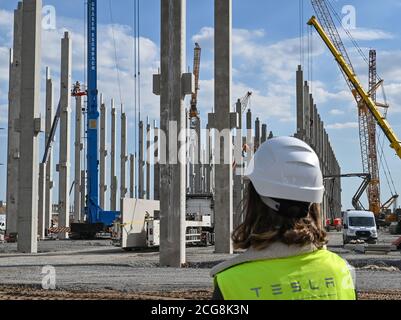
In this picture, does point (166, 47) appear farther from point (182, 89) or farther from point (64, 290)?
point (64, 290)

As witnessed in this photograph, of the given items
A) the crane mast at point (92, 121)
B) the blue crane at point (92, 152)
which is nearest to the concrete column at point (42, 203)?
the blue crane at point (92, 152)

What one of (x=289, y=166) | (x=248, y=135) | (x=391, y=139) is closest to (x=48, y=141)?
(x=248, y=135)

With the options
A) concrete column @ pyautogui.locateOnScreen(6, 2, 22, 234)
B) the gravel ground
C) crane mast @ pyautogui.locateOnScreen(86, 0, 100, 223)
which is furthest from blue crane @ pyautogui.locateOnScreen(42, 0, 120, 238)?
the gravel ground

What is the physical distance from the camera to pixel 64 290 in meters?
13.7

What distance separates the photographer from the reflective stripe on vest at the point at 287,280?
1.93m

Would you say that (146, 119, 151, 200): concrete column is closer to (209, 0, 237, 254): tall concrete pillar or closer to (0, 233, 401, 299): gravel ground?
(209, 0, 237, 254): tall concrete pillar

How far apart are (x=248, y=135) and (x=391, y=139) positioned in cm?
1525

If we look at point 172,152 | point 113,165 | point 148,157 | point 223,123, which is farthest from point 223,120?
point 148,157

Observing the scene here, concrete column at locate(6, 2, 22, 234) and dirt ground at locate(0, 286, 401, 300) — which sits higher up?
concrete column at locate(6, 2, 22, 234)

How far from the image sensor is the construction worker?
1.95 metres

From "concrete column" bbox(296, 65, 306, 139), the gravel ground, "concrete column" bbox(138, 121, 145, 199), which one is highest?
"concrete column" bbox(296, 65, 306, 139)

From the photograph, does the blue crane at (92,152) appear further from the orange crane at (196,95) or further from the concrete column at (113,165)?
the orange crane at (196,95)

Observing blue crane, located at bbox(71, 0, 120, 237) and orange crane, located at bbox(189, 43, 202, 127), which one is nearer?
blue crane, located at bbox(71, 0, 120, 237)

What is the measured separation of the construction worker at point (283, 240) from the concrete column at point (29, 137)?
26142mm
